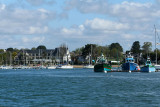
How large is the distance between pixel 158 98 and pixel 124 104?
736 cm

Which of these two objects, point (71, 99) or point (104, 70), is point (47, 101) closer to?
point (71, 99)

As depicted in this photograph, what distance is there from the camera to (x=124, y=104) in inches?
1725

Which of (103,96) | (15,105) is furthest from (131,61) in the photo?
(15,105)

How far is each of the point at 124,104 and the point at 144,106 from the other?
2540mm

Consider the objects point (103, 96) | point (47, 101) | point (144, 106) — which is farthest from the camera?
point (103, 96)

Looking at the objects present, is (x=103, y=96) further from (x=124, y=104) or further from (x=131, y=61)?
(x=131, y=61)

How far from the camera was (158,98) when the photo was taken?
49.1 metres

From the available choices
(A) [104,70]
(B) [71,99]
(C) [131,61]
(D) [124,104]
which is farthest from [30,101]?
(C) [131,61]

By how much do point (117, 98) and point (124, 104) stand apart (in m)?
5.91

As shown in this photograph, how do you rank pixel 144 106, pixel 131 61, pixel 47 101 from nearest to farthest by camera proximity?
pixel 144 106 < pixel 47 101 < pixel 131 61

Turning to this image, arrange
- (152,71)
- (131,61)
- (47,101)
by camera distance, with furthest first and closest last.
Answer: (131,61) < (152,71) < (47,101)

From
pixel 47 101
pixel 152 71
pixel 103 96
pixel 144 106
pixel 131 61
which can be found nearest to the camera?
pixel 144 106

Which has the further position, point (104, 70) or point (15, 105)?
point (104, 70)

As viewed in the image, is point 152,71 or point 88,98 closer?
point 88,98
